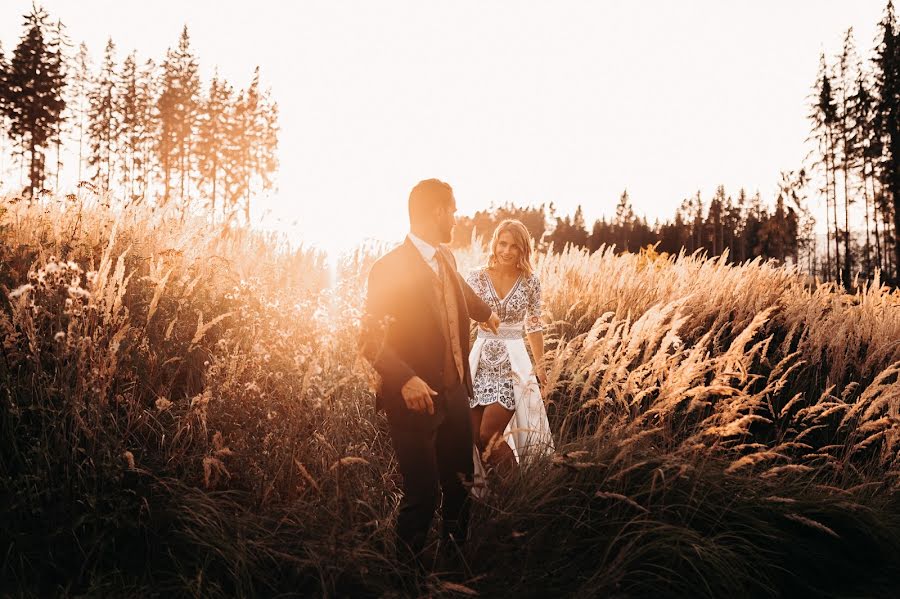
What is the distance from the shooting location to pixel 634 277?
7.49 metres

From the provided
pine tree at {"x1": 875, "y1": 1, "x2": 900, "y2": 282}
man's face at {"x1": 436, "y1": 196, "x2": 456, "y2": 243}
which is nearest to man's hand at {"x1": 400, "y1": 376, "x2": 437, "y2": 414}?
man's face at {"x1": 436, "y1": 196, "x2": 456, "y2": 243}

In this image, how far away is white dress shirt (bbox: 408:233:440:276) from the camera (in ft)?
9.43

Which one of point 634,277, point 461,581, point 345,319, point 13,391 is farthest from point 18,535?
point 634,277

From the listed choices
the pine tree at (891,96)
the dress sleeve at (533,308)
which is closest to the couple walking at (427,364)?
the dress sleeve at (533,308)

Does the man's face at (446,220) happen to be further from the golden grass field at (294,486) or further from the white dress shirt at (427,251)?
the golden grass field at (294,486)

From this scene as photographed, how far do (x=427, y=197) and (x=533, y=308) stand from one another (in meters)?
1.76

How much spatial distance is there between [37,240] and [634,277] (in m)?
5.84

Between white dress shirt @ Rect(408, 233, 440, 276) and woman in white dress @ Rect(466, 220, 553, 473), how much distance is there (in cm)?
95

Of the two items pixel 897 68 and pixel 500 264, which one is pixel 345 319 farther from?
pixel 897 68

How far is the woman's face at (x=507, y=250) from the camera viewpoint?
4.42m

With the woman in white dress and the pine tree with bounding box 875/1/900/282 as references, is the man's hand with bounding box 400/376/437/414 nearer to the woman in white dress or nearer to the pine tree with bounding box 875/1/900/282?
the woman in white dress

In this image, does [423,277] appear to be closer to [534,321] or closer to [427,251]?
[427,251]

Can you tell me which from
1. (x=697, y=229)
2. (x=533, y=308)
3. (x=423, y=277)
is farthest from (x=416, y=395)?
(x=697, y=229)

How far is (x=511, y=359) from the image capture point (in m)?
4.24
